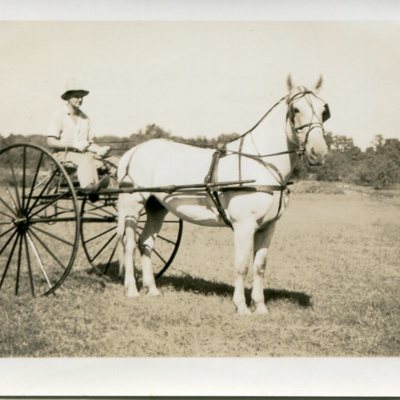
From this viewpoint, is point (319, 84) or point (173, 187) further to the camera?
point (173, 187)

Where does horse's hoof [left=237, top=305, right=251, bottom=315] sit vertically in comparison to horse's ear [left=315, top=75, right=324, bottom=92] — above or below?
below

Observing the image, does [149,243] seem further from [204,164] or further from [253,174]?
[253,174]

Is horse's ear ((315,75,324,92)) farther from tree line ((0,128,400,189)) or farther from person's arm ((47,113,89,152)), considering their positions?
person's arm ((47,113,89,152))

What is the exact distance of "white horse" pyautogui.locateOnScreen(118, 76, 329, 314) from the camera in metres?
5.13

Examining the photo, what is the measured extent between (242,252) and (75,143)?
2268 mm

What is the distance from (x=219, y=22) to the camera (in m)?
5.29

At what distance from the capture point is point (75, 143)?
20.1 ft

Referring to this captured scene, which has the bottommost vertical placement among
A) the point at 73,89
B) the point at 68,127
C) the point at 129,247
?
the point at 129,247

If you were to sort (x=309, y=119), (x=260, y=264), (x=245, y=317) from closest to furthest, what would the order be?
(x=309, y=119) → (x=245, y=317) → (x=260, y=264)

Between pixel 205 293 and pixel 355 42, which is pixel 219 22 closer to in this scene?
pixel 355 42

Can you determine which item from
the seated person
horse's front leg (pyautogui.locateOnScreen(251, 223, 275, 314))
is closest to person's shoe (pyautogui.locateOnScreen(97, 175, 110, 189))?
the seated person

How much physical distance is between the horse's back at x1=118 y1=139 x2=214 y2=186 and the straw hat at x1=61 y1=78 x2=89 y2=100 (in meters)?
0.88

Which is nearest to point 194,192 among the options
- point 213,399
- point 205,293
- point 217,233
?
point 205,293

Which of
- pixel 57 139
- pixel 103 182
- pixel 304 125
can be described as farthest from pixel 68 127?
pixel 304 125
